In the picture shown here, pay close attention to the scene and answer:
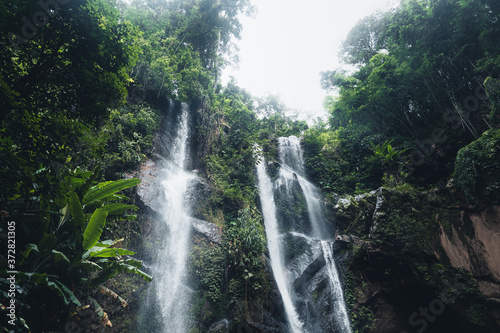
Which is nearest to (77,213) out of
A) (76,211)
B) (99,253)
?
(76,211)

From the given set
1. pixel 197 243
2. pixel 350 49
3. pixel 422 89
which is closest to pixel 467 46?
pixel 422 89

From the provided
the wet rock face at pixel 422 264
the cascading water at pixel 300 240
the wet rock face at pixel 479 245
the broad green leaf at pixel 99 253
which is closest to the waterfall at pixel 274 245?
the cascading water at pixel 300 240

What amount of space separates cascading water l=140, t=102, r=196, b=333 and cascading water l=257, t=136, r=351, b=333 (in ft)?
12.5

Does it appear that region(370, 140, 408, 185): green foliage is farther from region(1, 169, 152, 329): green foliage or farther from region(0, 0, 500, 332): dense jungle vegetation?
region(1, 169, 152, 329): green foliage

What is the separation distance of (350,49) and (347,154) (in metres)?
11.2

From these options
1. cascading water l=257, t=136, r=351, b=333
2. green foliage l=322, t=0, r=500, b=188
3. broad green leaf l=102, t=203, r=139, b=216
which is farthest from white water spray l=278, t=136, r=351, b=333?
broad green leaf l=102, t=203, r=139, b=216

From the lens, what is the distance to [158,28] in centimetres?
1730

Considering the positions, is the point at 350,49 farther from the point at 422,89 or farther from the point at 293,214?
the point at 293,214

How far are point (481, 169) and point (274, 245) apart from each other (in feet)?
26.1

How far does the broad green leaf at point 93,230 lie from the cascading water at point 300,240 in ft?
21.8

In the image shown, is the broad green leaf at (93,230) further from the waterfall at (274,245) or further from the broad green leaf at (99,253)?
the waterfall at (274,245)

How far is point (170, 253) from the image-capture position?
7.86 metres

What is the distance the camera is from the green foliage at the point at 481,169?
22.6 feet

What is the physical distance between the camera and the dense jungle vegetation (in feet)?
11.2
